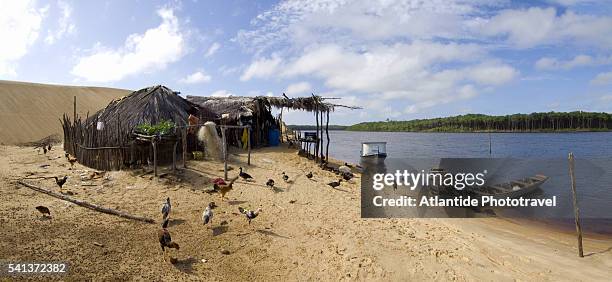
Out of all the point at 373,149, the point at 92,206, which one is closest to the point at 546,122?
the point at 373,149

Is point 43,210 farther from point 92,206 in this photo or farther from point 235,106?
point 235,106

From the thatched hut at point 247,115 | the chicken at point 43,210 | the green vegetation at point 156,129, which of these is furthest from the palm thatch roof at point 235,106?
the chicken at point 43,210

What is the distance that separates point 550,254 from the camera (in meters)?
9.05

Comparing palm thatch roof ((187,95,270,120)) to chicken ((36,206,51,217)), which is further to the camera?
palm thatch roof ((187,95,270,120))

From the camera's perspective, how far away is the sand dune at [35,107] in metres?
30.3

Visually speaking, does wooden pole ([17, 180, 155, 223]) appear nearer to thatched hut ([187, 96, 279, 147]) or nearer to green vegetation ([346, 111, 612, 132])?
thatched hut ([187, 96, 279, 147])

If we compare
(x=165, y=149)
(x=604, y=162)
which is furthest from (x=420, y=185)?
(x=604, y=162)

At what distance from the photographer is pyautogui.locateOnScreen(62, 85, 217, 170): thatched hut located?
42.9 feet

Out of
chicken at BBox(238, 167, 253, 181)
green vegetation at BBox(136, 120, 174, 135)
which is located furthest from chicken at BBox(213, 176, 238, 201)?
green vegetation at BBox(136, 120, 174, 135)

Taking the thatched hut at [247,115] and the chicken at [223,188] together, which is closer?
the chicken at [223,188]

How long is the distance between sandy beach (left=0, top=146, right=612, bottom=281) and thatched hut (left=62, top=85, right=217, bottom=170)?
142cm

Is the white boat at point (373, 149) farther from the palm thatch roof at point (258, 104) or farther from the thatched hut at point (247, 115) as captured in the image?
the thatched hut at point (247, 115)

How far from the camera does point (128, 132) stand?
13969 millimetres

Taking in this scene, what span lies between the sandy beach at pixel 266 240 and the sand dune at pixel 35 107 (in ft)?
78.2
